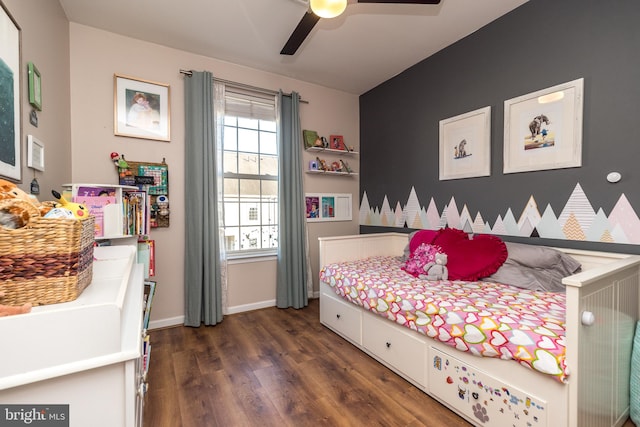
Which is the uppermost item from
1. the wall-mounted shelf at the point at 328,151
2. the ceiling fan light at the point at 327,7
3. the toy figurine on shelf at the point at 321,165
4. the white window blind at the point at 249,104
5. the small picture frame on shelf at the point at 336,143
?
the white window blind at the point at 249,104

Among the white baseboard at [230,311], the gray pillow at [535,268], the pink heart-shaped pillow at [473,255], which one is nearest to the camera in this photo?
the gray pillow at [535,268]

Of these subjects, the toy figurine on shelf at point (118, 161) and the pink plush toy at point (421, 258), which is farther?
A: the toy figurine on shelf at point (118, 161)

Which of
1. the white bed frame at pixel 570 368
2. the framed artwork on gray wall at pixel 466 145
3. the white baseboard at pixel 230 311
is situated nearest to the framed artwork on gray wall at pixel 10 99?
the white baseboard at pixel 230 311

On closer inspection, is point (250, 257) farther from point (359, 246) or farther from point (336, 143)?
point (336, 143)

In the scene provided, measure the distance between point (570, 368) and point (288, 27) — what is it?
8.97 feet

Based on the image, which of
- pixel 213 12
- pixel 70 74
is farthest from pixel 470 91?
pixel 70 74

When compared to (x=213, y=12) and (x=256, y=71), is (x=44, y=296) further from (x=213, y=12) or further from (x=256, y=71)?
(x=256, y=71)

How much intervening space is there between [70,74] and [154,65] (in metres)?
0.62

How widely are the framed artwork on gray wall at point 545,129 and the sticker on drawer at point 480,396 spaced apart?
1448 mm

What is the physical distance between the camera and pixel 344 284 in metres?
2.27

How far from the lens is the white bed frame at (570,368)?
1.11m

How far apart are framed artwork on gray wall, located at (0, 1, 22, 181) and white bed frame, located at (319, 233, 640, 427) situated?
2133 millimetres

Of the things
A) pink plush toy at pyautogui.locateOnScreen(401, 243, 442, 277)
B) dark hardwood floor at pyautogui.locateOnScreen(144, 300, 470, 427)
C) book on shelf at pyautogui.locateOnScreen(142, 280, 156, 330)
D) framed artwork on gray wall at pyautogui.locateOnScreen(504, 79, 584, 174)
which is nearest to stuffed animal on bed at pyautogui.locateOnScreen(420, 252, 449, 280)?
pink plush toy at pyautogui.locateOnScreen(401, 243, 442, 277)

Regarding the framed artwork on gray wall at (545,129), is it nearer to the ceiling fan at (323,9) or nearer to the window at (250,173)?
the ceiling fan at (323,9)
